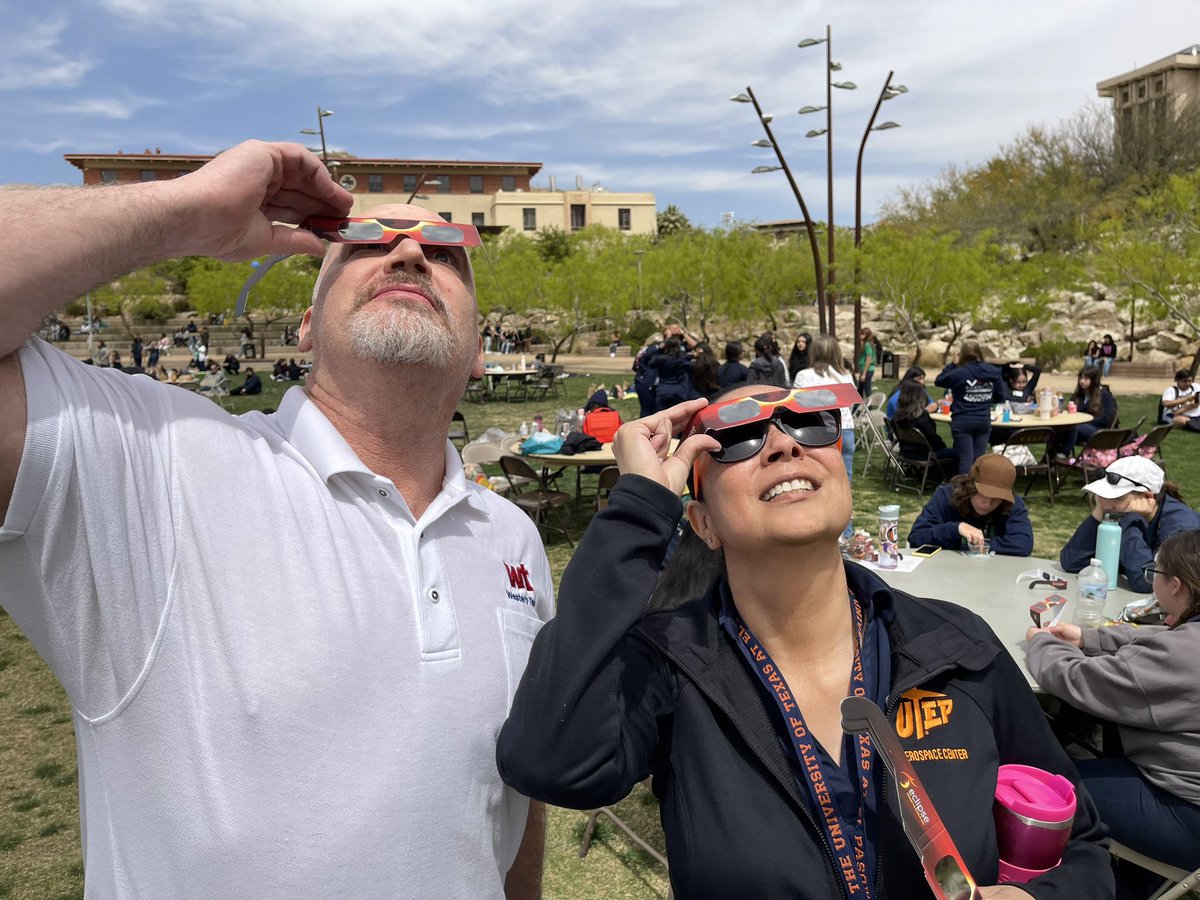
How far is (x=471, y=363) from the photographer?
5.97 ft

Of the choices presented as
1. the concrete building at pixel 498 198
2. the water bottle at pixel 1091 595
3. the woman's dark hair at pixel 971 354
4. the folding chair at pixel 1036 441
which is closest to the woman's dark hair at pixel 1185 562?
the water bottle at pixel 1091 595

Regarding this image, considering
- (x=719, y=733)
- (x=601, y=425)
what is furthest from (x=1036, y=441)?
(x=719, y=733)

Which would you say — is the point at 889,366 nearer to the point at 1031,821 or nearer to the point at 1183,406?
the point at 1183,406

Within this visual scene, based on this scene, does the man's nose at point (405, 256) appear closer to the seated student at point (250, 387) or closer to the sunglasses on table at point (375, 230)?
the sunglasses on table at point (375, 230)

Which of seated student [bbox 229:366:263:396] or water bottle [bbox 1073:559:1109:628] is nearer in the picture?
water bottle [bbox 1073:559:1109:628]

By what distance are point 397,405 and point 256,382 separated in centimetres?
2528

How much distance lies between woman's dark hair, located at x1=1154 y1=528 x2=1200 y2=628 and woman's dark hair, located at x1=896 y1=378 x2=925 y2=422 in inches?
291

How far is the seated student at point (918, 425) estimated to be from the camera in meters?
10.3

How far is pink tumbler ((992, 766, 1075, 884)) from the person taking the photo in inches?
62.4

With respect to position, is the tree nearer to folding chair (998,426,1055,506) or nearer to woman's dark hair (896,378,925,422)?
woman's dark hair (896,378,925,422)

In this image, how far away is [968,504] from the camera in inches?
212

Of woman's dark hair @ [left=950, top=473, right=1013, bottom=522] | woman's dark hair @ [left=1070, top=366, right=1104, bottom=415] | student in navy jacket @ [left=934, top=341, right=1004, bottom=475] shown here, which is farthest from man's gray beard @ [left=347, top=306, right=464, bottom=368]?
woman's dark hair @ [left=1070, top=366, right=1104, bottom=415]

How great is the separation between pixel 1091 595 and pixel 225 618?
13.5ft

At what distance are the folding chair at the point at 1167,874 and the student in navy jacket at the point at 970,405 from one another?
725cm
